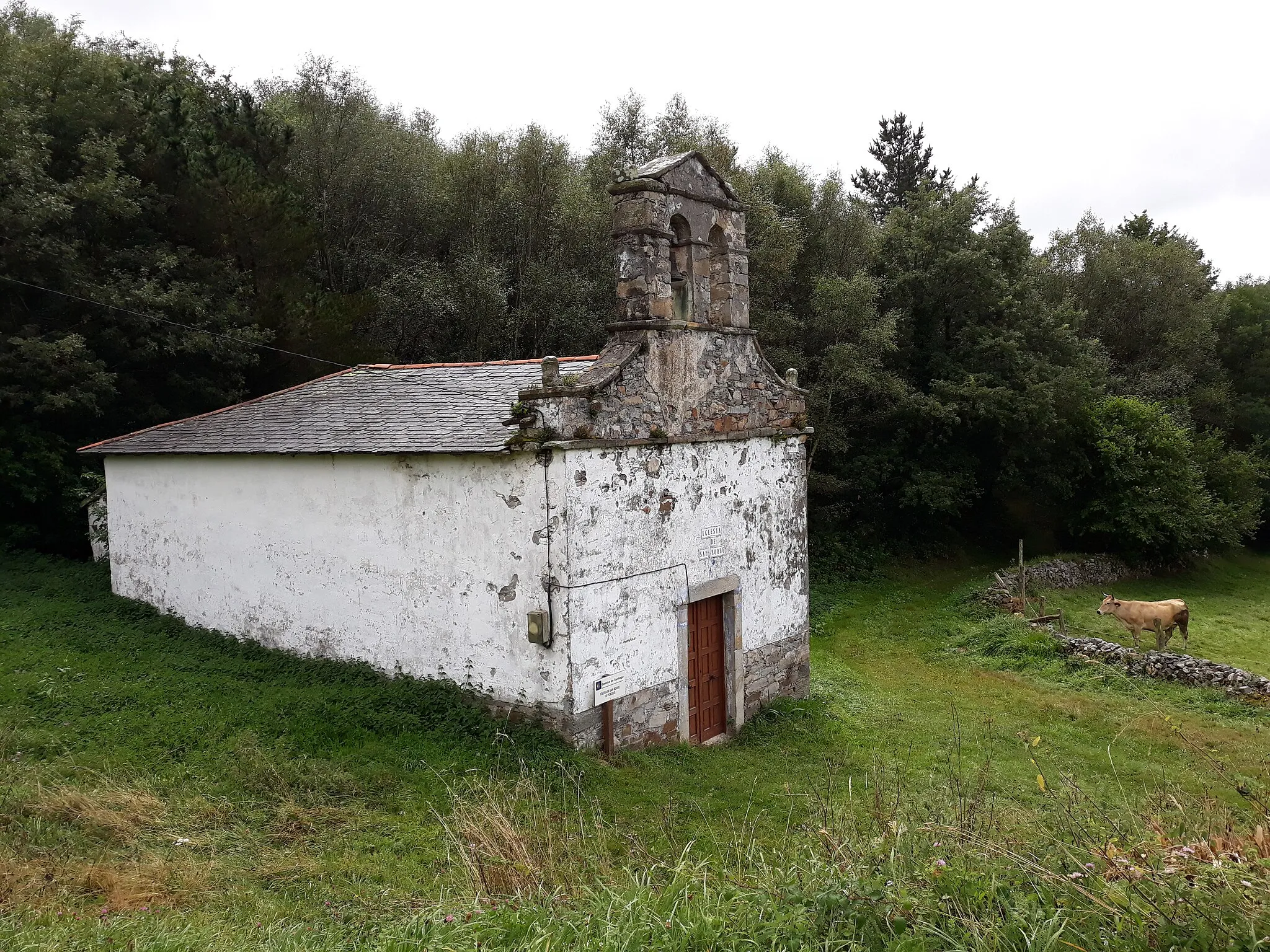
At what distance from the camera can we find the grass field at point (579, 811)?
4.67 meters

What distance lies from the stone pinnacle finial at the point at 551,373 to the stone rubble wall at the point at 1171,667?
11140 mm

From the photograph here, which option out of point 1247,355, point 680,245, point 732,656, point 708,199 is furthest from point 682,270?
point 1247,355

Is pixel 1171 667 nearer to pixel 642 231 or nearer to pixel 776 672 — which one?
pixel 776 672

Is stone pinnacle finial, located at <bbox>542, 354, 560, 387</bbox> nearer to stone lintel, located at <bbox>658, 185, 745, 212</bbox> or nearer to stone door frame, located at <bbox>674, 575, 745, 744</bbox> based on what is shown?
stone lintel, located at <bbox>658, 185, 745, 212</bbox>

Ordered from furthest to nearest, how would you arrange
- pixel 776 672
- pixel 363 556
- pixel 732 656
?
pixel 776 672, pixel 732 656, pixel 363 556

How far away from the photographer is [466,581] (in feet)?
34.7

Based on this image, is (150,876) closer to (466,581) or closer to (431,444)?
(466,581)

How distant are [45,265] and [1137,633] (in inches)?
913

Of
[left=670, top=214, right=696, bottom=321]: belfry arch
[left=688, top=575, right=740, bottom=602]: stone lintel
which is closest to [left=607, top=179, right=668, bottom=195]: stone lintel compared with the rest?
[left=670, top=214, right=696, bottom=321]: belfry arch

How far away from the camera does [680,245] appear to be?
39.1 ft

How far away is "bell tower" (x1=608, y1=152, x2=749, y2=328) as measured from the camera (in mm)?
10977

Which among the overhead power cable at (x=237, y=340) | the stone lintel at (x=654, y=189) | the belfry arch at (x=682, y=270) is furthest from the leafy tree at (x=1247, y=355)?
the overhead power cable at (x=237, y=340)

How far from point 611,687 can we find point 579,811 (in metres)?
3.59

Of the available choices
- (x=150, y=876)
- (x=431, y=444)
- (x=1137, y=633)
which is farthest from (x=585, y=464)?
(x=1137, y=633)
